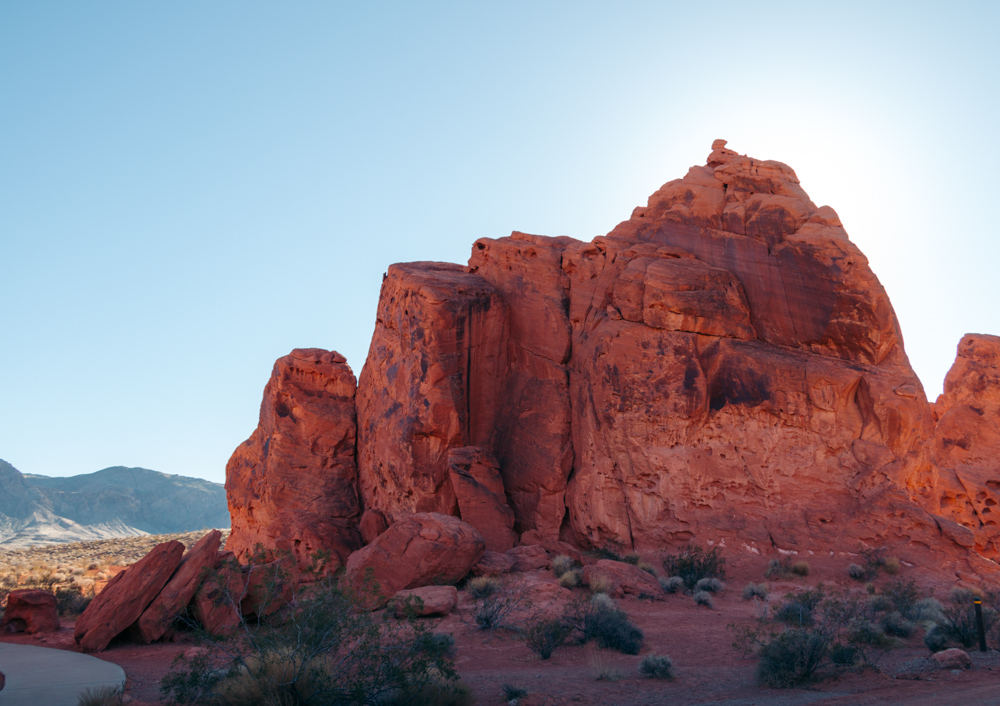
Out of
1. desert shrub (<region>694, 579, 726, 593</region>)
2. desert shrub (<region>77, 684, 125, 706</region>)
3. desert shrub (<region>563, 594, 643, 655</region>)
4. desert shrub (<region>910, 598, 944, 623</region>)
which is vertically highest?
desert shrub (<region>77, 684, 125, 706</region>)

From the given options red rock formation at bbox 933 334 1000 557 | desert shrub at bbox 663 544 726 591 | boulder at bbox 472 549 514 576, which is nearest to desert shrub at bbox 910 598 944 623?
desert shrub at bbox 663 544 726 591

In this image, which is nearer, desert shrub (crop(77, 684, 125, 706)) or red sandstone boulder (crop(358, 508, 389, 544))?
desert shrub (crop(77, 684, 125, 706))

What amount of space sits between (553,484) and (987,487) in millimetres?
17532

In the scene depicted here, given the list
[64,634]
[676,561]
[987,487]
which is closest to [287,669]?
[64,634]

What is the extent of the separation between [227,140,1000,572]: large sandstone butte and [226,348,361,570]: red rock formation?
0.09 m

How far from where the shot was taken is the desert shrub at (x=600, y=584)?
16.6m

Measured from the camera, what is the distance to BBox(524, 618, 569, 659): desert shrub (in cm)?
1263

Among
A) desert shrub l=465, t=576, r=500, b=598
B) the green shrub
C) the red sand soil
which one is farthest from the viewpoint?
desert shrub l=465, t=576, r=500, b=598

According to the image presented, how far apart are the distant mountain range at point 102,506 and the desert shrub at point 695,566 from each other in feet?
270

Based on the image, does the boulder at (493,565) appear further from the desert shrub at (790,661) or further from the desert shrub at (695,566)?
the desert shrub at (790,661)

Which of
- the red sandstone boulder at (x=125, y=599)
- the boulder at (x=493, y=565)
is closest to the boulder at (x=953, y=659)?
the boulder at (x=493, y=565)

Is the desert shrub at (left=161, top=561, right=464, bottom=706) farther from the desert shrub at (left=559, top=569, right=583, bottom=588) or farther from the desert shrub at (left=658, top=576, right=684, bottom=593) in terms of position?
the desert shrub at (left=658, top=576, right=684, bottom=593)

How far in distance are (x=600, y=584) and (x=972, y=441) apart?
2231 cm

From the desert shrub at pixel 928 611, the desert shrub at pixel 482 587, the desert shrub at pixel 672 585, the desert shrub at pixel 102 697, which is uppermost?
the desert shrub at pixel 102 697
